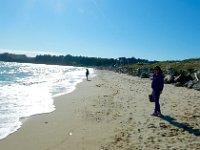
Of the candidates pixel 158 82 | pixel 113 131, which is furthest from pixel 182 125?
pixel 158 82

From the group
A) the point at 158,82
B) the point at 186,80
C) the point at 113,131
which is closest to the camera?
the point at 113,131

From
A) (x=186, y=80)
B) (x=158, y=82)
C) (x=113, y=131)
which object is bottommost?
(x=113, y=131)

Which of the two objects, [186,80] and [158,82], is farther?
[186,80]

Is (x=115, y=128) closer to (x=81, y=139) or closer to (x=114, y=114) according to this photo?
(x=81, y=139)

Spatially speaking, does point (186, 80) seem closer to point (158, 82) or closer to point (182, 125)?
point (158, 82)

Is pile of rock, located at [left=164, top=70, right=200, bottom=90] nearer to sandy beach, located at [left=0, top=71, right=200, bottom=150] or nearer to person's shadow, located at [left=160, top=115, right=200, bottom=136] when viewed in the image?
sandy beach, located at [left=0, top=71, right=200, bottom=150]

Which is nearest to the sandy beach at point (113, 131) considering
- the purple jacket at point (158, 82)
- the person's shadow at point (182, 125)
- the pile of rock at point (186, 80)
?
the person's shadow at point (182, 125)

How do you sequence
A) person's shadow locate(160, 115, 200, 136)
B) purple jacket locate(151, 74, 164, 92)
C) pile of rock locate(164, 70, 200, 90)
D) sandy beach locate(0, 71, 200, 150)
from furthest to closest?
pile of rock locate(164, 70, 200, 90) → purple jacket locate(151, 74, 164, 92) → person's shadow locate(160, 115, 200, 136) → sandy beach locate(0, 71, 200, 150)

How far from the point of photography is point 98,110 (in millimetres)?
15805

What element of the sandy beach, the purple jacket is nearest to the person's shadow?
the sandy beach

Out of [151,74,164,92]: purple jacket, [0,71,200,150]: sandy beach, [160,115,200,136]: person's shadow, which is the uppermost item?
[151,74,164,92]: purple jacket

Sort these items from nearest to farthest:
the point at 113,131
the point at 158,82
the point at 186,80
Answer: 1. the point at 113,131
2. the point at 158,82
3. the point at 186,80

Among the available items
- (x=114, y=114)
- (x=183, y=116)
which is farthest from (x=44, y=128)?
(x=183, y=116)

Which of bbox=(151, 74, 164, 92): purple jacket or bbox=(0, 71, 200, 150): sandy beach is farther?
bbox=(151, 74, 164, 92): purple jacket
